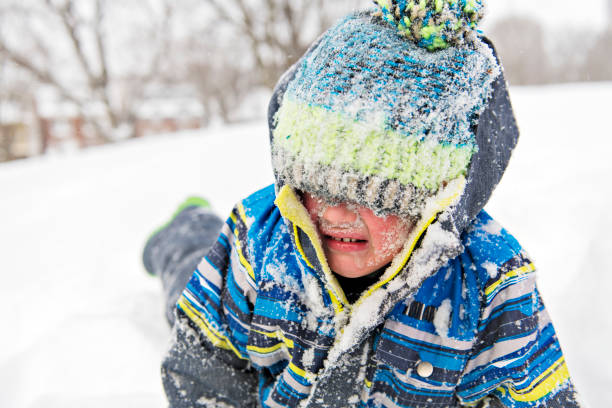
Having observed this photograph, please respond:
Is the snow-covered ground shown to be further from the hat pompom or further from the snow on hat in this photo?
the hat pompom

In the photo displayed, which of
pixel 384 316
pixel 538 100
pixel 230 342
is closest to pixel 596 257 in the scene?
pixel 384 316

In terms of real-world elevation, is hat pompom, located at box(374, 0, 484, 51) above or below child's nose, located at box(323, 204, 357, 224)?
above

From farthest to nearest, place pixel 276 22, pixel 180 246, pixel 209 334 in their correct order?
pixel 276 22 < pixel 180 246 < pixel 209 334

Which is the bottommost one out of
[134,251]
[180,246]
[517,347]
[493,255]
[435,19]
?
[134,251]

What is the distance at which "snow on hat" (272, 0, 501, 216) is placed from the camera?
0.57m

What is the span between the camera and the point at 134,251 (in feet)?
→ 6.23

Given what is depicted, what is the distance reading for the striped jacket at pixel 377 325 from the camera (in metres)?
0.72

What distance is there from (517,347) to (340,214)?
419 mm

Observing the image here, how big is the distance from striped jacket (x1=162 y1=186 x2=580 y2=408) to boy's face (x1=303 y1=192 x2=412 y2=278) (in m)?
0.02

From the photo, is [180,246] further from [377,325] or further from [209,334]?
[377,325]

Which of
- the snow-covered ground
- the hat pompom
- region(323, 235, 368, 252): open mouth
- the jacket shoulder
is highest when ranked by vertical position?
the hat pompom

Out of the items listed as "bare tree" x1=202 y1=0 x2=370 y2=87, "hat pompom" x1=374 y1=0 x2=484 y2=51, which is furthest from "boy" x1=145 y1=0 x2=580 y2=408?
"bare tree" x1=202 y1=0 x2=370 y2=87

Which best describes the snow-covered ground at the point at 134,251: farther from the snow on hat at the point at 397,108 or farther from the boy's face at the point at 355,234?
the snow on hat at the point at 397,108

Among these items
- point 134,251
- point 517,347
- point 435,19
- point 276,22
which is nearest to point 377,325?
point 517,347
